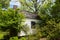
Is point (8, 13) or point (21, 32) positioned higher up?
point (8, 13)

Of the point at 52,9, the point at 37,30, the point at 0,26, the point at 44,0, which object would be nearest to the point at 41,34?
the point at 37,30

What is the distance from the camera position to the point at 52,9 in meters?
21.8

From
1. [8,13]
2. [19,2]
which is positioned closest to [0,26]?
[8,13]

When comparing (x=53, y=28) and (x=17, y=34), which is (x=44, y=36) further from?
(x=17, y=34)

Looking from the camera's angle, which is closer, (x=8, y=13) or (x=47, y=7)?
(x=8, y=13)

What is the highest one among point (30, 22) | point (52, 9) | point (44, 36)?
point (52, 9)

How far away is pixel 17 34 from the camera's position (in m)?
19.9

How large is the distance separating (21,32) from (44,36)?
3.06 metres

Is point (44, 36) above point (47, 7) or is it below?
below

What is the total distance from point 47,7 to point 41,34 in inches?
172

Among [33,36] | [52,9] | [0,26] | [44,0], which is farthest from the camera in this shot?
[44,0]

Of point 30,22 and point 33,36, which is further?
point 30,22

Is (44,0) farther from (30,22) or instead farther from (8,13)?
(8,13)

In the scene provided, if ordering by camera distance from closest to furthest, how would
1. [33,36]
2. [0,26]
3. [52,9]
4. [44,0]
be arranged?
[0,26], [33,36], [52,9], [44,0]
